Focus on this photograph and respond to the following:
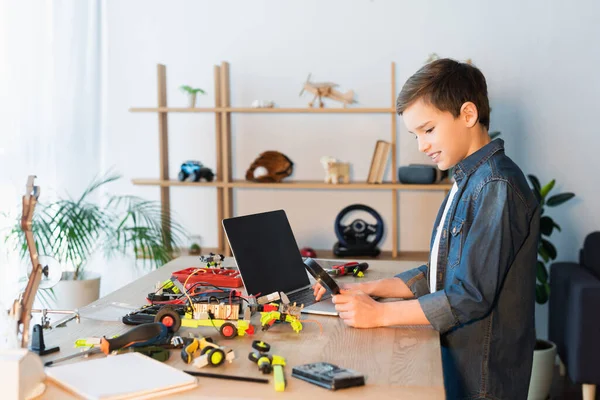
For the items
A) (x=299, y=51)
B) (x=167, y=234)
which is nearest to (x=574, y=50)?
(x=299, y=51)

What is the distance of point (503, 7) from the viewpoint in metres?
3.90

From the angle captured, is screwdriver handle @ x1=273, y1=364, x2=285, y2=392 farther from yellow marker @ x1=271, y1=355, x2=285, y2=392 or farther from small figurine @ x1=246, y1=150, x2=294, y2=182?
small figurine @ x1=246, y1=150, x2=294, y2=182

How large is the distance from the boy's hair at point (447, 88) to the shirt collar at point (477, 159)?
0.23 ft

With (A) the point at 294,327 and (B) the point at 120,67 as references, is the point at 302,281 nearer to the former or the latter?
(A) the point at 294,327

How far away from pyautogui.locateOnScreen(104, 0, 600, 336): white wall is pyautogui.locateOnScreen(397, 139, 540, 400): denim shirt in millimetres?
2356

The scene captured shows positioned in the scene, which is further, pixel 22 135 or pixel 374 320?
pixel 22 135

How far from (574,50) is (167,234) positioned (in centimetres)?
239

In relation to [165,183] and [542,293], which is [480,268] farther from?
[165,183]

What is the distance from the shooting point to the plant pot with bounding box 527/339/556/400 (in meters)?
3.37

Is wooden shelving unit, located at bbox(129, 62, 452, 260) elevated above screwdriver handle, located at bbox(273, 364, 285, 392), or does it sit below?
above

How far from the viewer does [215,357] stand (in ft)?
4.44

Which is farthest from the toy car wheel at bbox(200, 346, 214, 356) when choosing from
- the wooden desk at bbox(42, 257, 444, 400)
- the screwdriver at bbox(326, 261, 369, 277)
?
the screwdriver at bbox(326, 261, 369, 277)

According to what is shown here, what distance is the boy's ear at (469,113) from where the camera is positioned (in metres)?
1.67

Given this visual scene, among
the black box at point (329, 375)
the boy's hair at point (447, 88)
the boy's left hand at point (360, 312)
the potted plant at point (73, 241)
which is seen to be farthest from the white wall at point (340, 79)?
the black box at point (329, 375)
